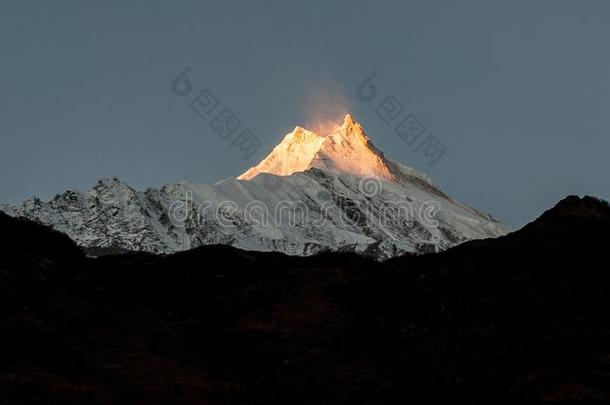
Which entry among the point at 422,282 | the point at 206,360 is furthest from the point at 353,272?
the point at 206,360

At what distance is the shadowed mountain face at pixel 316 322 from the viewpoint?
17.8 metres

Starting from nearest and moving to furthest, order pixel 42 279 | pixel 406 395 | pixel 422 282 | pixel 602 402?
pixel 602 402 < pixel 406 395 < pixel 42 279 < pixel 422 282

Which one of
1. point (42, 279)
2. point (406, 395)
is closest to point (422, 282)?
point (406, 395)

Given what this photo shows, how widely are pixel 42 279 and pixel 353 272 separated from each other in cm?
955

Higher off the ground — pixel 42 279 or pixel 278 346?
pixel 42 279

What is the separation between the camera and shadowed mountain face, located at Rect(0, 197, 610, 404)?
1775 cm

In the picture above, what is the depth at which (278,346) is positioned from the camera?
68.1 ft

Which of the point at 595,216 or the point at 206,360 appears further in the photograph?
the point at 595,216

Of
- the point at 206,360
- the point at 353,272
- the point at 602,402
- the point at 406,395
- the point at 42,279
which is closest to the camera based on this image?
the point at 602,402

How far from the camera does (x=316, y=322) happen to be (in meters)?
22.2

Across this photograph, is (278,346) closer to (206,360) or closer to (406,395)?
(206,360)

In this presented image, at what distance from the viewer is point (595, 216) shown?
27.1 metres

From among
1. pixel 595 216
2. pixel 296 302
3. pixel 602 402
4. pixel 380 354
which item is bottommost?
pixel 602 402

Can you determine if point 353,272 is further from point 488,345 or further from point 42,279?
point 42,279
